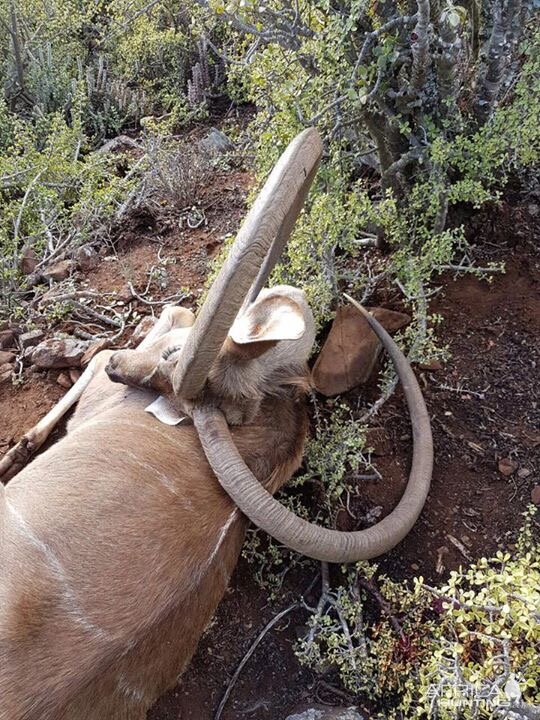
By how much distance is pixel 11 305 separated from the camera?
4594 mm

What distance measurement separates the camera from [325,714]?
2668 mm

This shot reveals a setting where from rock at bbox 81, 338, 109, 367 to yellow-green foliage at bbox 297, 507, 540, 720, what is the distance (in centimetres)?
207

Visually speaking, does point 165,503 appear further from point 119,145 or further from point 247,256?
point 119,145

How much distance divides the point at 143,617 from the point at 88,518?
0.42 metres

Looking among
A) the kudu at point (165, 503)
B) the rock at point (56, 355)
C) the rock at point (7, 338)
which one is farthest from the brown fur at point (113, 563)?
the rock at point (7, 338)

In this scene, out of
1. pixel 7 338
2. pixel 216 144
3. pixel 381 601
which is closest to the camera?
pixel 381 601

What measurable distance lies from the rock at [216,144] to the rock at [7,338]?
258 centimetres

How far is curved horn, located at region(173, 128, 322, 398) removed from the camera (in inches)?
86.8

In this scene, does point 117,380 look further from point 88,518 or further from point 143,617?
point 143,617

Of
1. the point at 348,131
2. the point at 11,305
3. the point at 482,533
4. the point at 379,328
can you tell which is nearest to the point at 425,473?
the point at 482,533

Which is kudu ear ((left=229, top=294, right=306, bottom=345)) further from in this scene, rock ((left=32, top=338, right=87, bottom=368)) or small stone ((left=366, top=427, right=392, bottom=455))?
rock ((left=32, top=338, right=87, bottom=368))

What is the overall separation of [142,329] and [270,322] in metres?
1.80

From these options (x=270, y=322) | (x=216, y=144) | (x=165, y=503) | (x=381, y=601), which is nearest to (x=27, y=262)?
(x=216, y=144)

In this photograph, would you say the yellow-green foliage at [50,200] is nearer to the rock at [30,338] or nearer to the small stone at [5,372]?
the rock at [30,338]
